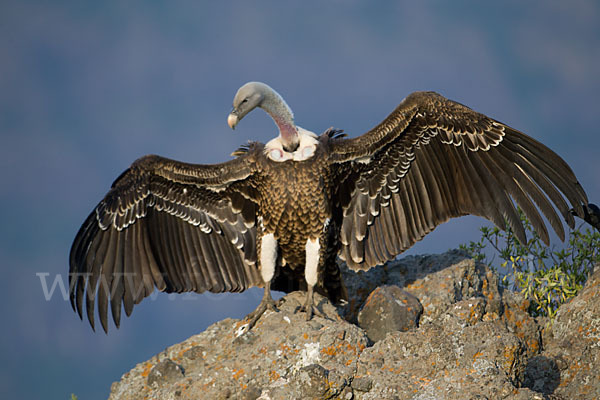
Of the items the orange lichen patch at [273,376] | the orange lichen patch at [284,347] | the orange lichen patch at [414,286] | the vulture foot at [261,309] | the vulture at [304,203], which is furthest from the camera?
the orange lichen patch at [414,286]

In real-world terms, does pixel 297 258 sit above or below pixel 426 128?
below

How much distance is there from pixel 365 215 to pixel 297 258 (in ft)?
3.01

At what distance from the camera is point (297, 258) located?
784cm

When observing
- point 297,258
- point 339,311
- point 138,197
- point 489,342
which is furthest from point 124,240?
point 489,342

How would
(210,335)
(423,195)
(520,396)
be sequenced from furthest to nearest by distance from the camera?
(423,195) < (210,335) < (520,396)

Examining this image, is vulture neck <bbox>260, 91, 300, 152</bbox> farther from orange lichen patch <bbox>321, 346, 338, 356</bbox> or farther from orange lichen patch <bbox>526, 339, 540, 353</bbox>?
orange lichen patch <bbox>526, 339, 540, 353</bbox>

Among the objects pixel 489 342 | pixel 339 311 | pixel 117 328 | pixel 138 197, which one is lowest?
pixel 489 342

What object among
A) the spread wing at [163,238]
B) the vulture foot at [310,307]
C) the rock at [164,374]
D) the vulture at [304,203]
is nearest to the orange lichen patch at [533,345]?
the vulture at [304,203]

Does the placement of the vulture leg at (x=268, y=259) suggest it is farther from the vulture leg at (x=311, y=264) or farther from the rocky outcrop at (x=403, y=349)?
the vulture leg at (x=311, y=264)

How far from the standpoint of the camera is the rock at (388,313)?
7.36 metres

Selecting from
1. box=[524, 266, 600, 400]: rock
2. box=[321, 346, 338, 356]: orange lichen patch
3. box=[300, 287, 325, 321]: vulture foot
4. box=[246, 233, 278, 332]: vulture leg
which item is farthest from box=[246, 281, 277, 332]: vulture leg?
box=[524, 266, 600, 400]: rock

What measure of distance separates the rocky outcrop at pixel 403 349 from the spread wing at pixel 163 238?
0.99 m

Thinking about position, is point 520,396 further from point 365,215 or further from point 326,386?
point 365,215

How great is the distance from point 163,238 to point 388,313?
280cm
